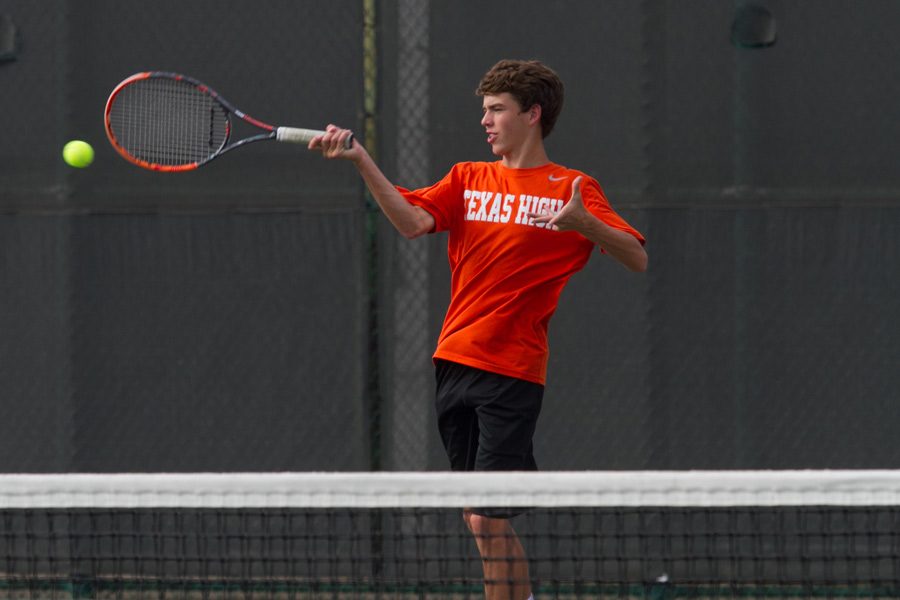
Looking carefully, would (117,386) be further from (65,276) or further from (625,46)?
(625,46)

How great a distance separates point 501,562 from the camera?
2869 millimetres

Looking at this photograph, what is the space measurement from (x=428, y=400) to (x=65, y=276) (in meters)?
1.38

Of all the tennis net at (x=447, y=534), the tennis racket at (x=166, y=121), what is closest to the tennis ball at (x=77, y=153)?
the tennis racket at (x=166, y=121)

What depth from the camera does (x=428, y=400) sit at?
4387 mm

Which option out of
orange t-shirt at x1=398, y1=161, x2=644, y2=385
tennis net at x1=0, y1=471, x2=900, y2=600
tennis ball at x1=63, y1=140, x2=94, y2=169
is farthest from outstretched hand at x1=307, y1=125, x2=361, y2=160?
tennis ball at x1=63, y1=140, x2=94, y2=169

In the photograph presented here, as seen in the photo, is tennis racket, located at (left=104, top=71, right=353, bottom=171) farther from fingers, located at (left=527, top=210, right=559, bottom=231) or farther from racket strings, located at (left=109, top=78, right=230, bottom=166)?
fingers, located at (left=527, top=210, right=559, bottom=231)

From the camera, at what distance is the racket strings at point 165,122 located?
11.0 ft

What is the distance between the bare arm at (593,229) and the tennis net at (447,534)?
1.68 feet

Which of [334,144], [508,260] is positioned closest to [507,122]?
[508,260]

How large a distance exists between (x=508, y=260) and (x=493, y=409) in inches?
13.9

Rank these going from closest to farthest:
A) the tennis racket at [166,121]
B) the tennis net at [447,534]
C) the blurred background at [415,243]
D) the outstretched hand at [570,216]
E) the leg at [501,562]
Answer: the tennis net at [447,534], the outstretched hand at [570,216], the leg at [501,562], the tennis racket at [166,121], the blurred background at [415,243]

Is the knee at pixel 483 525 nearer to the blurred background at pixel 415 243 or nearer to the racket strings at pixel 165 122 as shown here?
the racket strings at pixel 165 122

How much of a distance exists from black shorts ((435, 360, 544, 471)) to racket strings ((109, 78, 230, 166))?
96cm

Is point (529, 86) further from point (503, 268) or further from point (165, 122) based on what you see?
point (165, 122)
